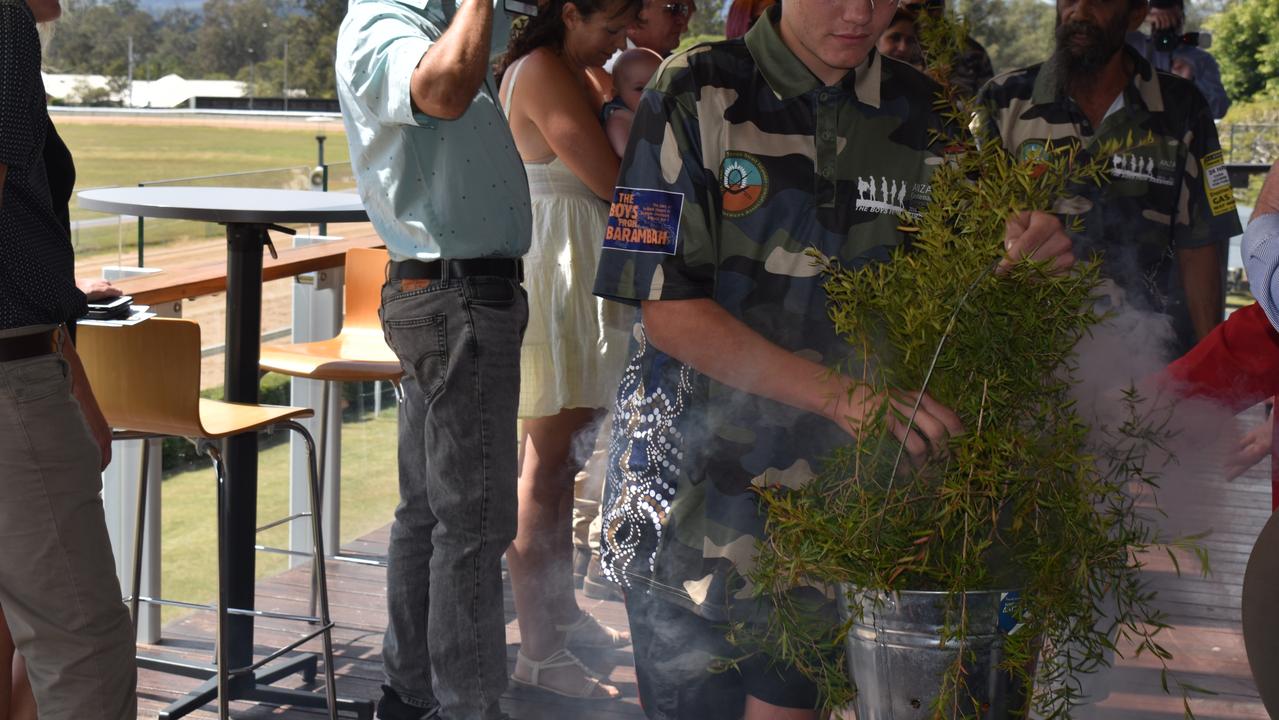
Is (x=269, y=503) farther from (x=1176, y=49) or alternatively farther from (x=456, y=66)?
(x=456, y=66)

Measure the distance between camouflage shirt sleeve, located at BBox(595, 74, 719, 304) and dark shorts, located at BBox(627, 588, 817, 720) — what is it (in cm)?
38

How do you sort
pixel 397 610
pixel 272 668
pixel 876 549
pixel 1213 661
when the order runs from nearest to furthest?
1. pixel 876 549
2. pixel 1213 661
3. pixel 397 610
4. pixel 272 668

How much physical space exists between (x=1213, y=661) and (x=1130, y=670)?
0.98 meters

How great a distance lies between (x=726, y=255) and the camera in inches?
54.8

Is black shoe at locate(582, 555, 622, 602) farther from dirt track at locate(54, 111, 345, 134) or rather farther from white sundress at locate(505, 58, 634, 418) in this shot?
dirt track at locate(54, 111, 345, 134)

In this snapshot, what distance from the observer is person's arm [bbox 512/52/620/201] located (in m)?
2.86

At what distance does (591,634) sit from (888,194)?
2070 millimetres

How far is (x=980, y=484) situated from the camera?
3.18ft

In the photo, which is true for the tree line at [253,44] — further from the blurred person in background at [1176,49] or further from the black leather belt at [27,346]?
the black leather belt at [27,346]

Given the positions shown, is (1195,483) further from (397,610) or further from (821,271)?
(397,610)

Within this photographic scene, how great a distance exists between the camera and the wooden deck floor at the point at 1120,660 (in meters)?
1.37

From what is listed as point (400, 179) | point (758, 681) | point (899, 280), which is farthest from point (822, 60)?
point (400, 179)

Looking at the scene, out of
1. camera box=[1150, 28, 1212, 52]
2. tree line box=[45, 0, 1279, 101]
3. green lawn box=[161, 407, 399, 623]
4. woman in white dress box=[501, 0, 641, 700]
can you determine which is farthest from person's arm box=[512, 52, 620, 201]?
tree line box=[45, 0, 1279, 101]

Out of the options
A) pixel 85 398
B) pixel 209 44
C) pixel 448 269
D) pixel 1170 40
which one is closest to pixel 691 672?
pixel 448 269
